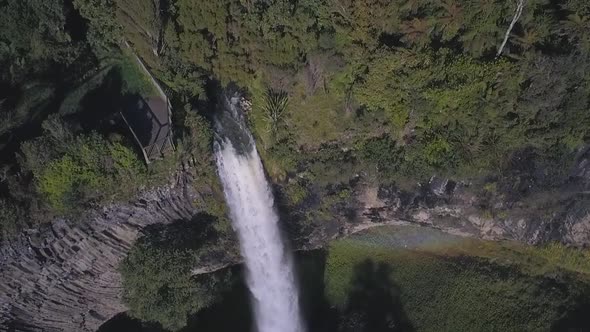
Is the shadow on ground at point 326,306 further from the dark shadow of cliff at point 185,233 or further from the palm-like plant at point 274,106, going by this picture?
the palm-like plant at point 274,106

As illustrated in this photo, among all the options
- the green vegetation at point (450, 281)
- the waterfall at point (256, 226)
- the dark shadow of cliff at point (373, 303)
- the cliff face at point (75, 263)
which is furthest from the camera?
the dark shadow of cliff at point (373, 303)

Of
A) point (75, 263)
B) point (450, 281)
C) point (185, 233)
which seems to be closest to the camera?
point (75, 263)

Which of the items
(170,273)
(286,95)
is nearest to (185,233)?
(170,273)

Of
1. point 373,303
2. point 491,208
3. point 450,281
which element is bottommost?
point 373,303

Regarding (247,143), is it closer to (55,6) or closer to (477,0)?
(55,6)

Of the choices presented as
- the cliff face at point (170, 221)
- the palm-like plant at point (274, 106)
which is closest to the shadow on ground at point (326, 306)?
the cliff face at point (170, 221)

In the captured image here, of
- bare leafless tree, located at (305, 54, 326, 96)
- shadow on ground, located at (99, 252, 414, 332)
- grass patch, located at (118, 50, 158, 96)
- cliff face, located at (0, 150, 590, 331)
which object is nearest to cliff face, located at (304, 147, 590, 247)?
cliff face, located at (0, 150, 590, 331)

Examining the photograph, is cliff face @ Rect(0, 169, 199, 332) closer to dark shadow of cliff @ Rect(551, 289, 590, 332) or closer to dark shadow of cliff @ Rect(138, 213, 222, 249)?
dark shadow of cliff @ Rect(138, 213, 222, 249)

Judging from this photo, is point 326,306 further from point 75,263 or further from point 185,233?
point 75,263
